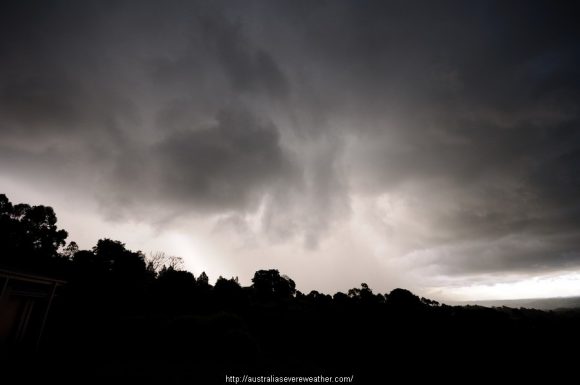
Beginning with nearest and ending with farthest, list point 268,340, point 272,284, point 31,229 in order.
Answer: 1. point 268,340
2. point 31,229
3. point 272,284

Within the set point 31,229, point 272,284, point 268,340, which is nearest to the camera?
point 268,340

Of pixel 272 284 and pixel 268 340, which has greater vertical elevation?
pixel 272 284

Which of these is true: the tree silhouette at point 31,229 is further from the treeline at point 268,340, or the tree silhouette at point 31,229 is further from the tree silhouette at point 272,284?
the tree silhouette at point 272,284

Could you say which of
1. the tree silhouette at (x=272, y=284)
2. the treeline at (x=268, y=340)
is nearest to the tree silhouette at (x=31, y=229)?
the treeline at (x=268, y=340)

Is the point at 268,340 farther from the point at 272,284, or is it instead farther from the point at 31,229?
the point at 31,229

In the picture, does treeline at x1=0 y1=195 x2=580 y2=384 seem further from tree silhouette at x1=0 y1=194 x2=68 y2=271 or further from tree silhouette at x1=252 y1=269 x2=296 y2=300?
tree silhouette at x1=252 y1=269 x2=296 y2=300

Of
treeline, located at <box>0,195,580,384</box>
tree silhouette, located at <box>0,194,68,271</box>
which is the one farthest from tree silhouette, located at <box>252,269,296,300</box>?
tree silhouette, located at <box>0,194,68,271</box>

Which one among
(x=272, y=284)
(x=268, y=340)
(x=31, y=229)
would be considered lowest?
(x=268, y=340)

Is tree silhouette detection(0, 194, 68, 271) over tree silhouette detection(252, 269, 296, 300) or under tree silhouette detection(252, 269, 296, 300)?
over

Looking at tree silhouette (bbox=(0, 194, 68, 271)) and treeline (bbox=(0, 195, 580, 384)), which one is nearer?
treeline (bbox=(0, 195, 580, 384))

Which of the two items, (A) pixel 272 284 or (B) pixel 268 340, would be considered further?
(A) pixel 272 284

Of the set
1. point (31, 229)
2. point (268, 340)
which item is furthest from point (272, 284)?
point (31, 229)

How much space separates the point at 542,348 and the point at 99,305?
39519 millimetres

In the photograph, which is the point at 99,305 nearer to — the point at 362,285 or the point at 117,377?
the point at 117,377
